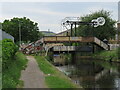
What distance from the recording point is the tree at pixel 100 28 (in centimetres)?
5819

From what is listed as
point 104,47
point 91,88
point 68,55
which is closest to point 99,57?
point 104,47

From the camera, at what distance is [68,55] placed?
61375 mm

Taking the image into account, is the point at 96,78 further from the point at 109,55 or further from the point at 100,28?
the point at 100,28

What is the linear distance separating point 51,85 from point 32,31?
64.2 metres

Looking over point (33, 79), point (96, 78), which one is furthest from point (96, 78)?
point (33, 79)

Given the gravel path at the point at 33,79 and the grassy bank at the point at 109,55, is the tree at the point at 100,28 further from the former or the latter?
the gravel path at the point at 33,79

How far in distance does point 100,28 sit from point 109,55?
46.6 feet

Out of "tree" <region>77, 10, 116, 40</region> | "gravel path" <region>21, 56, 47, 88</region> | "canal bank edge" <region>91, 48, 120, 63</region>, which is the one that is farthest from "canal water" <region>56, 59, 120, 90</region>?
"tree" <region>77, 10, 116, 40</region>

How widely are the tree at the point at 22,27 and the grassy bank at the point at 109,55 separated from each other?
29.6 m

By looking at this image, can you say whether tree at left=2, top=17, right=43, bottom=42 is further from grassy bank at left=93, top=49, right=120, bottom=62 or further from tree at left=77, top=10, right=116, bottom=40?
grassy bank at left=93, top=49, right=120, bottom=62

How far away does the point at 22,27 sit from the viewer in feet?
251

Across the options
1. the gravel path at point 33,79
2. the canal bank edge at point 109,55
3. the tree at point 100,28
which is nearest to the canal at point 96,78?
the gravel path at point 33,79

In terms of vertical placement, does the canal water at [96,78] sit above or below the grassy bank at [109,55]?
below

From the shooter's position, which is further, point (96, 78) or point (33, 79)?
point (96, 78)
